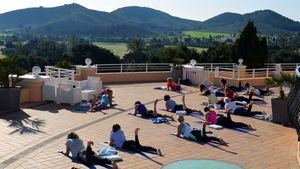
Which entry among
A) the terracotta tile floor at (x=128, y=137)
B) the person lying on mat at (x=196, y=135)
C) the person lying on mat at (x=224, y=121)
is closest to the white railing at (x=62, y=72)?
the terracotta tile floor at (x=128, y=137)

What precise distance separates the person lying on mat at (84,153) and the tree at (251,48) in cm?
2370

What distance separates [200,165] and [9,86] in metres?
8.22

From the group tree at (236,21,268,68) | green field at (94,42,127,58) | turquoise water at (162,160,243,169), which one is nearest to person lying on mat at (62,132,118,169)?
turquoise water at (162,160,243,169)

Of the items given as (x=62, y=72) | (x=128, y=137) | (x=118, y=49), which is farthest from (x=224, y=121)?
(x=118, y=49)

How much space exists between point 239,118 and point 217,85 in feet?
26.6

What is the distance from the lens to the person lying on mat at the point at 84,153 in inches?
347

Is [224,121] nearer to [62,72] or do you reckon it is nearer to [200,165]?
[200,165]

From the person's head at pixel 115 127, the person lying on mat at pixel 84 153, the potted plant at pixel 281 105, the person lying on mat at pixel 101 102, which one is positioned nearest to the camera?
the person lying on mat at pixel 84 153

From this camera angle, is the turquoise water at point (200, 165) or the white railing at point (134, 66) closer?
the turquoise water at point (200, 165)

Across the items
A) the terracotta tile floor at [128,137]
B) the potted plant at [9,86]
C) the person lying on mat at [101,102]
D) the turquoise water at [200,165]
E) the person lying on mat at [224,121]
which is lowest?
the turquoise water at [200,165]

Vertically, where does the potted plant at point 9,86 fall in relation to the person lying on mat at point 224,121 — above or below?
above

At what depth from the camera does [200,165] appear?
8.83 m

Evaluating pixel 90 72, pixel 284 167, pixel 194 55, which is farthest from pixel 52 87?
pixel 194 55

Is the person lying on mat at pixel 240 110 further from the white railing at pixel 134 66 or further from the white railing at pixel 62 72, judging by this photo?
the white railing at pixel 134 66
